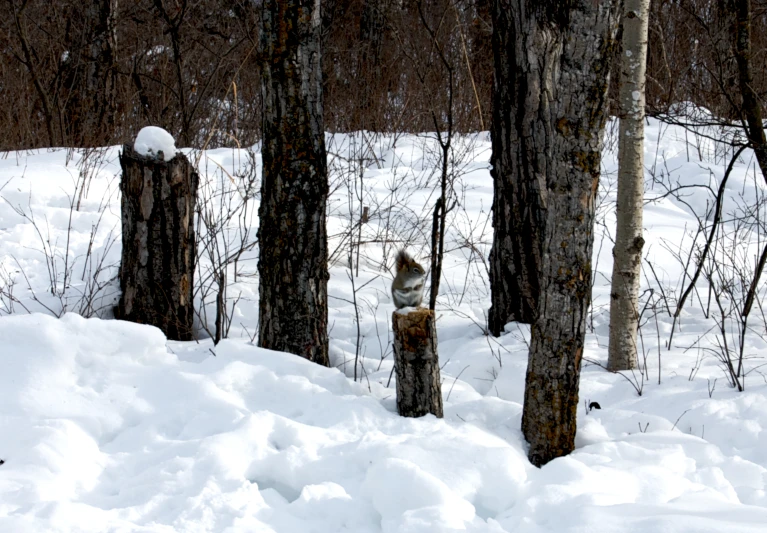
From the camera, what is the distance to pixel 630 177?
354 cm

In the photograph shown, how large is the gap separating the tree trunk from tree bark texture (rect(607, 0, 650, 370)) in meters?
0.52

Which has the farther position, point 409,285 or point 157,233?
point 157,233

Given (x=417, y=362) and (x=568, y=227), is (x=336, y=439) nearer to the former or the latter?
(x=417, y=362)

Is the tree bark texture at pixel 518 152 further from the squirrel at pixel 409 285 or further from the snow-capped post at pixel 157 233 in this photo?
the snow-capped post at pixel 157 233

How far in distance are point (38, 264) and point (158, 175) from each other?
6.16 ft

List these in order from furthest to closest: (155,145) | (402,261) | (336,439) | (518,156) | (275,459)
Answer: (518,156) → (155,145) → (402,261) → (336,439) → (275,459)

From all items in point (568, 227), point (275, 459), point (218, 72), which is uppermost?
point (218, 72)

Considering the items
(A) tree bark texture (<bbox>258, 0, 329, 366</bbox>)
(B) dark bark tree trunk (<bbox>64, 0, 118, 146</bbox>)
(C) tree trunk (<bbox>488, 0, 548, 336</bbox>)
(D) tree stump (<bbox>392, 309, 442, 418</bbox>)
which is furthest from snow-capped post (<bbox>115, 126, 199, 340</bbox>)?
(B) dark bark tree trunk (<bbox>64, 0, 118, 146</bbox>)

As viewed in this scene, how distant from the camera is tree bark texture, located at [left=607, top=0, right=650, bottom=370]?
3479mm

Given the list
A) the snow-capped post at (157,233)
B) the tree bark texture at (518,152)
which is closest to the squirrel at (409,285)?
the tree bark texture at (518,152)

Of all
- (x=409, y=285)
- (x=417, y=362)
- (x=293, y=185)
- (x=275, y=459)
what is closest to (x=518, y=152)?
(x=409, y=285)

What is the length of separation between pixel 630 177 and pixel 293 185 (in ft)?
5.71

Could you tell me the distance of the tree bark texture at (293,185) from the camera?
3.21 meters

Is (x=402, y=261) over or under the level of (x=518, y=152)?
under
